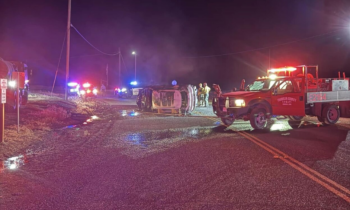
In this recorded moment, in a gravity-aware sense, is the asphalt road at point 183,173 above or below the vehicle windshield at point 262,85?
below

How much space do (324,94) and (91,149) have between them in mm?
8954

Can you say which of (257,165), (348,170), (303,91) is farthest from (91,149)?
(303,91)

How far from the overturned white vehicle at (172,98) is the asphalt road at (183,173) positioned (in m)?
7.50

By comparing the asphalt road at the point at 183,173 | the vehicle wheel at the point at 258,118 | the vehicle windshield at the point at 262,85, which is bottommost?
the asphalt road at the point at 183,173

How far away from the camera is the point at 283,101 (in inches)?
462

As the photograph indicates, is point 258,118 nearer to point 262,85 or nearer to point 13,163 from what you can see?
point 262,85

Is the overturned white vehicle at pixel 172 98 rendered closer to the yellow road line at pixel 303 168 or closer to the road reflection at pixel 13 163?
the yellow road line at pixel 303 168

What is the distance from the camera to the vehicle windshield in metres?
12.5

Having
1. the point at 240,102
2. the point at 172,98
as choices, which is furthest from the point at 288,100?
the point at 172,98

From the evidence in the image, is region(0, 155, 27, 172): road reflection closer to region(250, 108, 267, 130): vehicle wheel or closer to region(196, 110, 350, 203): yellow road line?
region(196, 110, 350, 203): yellow road line

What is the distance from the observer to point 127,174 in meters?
5.89

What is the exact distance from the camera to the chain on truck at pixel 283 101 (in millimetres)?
11641

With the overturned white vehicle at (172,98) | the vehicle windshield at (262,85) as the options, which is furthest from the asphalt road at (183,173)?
the overturned white vehicle at (172,98)

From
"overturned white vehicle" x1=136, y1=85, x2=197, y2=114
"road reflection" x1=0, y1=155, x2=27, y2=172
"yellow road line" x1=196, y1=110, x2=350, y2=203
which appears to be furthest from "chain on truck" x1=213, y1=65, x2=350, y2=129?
"road reflection" x1=0, y1=155, x2=27, y2=172
